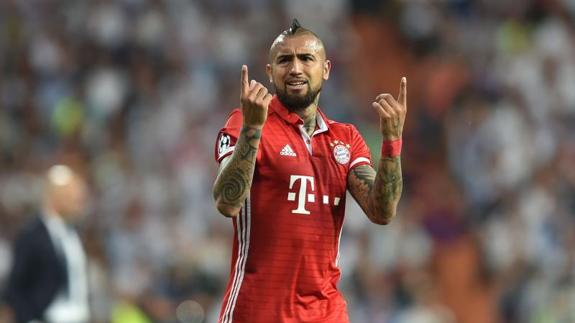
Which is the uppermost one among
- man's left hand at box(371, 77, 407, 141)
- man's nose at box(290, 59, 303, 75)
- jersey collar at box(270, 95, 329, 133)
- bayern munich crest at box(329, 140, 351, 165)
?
man's nose at box(290, 59, 303, 75)

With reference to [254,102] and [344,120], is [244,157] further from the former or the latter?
[344,120]

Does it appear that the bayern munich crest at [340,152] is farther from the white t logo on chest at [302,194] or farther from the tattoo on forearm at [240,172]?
the tattoo on forearm at [240,172]

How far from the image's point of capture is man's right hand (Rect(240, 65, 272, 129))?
5.26 meters

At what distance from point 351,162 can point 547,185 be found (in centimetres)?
798

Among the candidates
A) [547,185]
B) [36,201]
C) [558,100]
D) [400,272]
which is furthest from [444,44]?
[36,201]

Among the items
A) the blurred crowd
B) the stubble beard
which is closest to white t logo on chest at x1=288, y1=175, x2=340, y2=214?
the stubble beard

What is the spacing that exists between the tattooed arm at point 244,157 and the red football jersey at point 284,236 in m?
0.19

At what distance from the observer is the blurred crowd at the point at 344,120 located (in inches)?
494

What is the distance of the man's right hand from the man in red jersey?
0.40 feet

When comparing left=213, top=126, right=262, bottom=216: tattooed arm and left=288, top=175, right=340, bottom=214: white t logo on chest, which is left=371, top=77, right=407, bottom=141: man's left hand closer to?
left=288, top=175, right=340, bottom=214: white t logo on chest

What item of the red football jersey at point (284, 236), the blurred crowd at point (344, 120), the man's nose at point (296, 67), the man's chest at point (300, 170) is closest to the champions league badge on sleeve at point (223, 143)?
the red football jersey at point (284, 236)

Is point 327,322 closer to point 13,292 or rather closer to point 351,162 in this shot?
point 351,162

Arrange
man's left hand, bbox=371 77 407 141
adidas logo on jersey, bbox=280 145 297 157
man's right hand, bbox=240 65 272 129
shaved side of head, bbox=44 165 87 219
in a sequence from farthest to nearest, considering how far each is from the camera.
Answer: shaved side of head, bbox=44 165 87 219, adidas logo on jersey, bbox=280 145 297 157, man's left hand, bbox=371 77 407 141, man's right hand, bbox=240 65 272 129

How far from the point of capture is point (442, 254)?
13.2m
